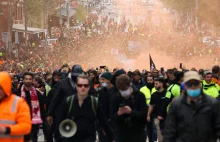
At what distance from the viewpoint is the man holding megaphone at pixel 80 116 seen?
30.3 feet

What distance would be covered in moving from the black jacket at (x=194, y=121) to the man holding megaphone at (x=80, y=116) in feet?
5.17

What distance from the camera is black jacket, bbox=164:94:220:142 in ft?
25.6

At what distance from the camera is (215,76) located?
15.4m

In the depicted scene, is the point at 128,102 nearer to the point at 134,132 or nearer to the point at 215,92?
the point at 134,132

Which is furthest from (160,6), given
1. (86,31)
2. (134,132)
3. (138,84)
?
(134,132)

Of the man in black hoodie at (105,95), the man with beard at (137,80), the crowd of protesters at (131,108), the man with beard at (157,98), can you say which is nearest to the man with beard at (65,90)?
Answer: the crowd of protesters at (131,108)

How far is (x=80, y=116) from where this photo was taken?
926cm

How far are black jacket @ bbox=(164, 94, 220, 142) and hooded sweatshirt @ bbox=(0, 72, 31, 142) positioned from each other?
1539 millimetres

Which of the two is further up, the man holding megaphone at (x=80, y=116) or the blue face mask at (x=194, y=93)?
the blue face mask at (x=194, y=93)

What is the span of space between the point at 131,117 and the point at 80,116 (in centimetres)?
83

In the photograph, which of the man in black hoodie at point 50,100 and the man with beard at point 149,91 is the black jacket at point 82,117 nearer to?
the man in black hoodie at point 50,100

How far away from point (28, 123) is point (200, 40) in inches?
2175

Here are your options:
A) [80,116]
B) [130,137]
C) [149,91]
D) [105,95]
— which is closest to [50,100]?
[105,95]

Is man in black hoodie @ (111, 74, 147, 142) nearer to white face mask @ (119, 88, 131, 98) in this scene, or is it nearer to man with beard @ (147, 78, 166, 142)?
white face mask @ (119, 88, 131, 98)
